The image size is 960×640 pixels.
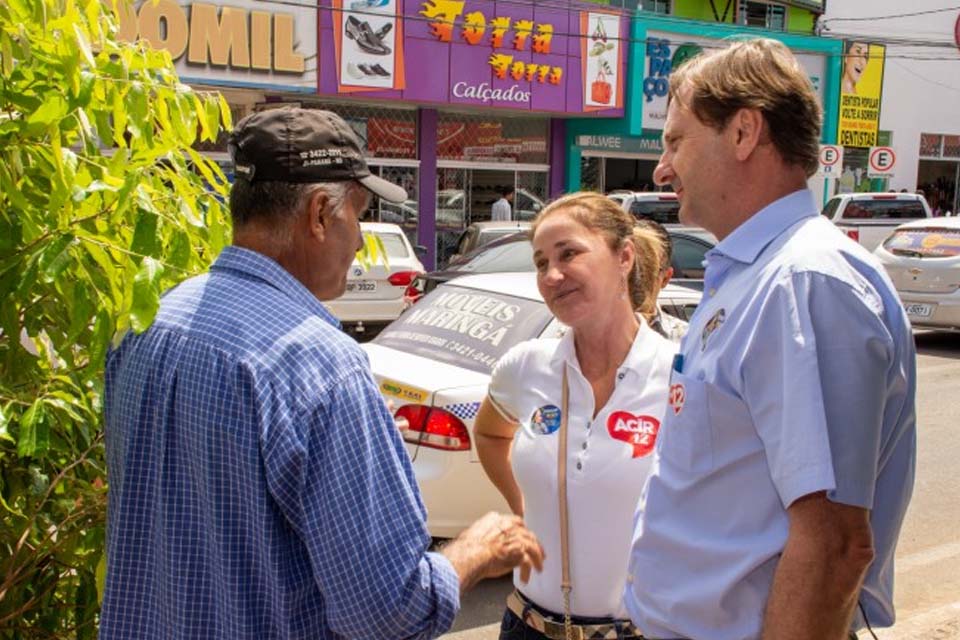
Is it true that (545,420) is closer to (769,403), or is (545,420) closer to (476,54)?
(769,403)

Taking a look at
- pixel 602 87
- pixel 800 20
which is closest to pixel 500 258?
pixel 602 87

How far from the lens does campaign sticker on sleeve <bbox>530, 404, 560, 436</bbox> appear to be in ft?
9.60

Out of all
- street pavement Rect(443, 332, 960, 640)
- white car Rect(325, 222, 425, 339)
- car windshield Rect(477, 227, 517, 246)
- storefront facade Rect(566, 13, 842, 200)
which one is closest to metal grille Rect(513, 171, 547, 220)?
storefront facade Rect(566, 13, 842, 200)

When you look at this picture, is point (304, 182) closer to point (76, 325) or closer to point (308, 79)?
point (76, 325)

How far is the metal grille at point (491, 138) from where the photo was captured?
21.7 metres

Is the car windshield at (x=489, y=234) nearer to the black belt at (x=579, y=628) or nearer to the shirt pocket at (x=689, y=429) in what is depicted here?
the black belt at (x=579, y=628)

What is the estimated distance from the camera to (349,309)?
1305 cm

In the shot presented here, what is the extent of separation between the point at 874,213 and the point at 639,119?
208 inches

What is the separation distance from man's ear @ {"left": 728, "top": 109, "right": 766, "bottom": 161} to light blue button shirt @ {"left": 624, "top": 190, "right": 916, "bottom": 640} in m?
0.12

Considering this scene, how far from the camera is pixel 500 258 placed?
36.3ft

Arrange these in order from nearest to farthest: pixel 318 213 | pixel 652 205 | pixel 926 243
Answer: pixel 318 213
pixel 926 243
pixel 652 205

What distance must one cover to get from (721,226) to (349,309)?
36.4 feet

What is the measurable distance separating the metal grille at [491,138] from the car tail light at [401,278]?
8599 millimetres

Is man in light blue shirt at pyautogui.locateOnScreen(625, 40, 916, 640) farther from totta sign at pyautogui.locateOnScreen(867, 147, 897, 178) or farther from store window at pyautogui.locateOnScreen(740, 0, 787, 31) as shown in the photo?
store window at pyautogui.locateOnScreen(740, 0, 787, 31)
